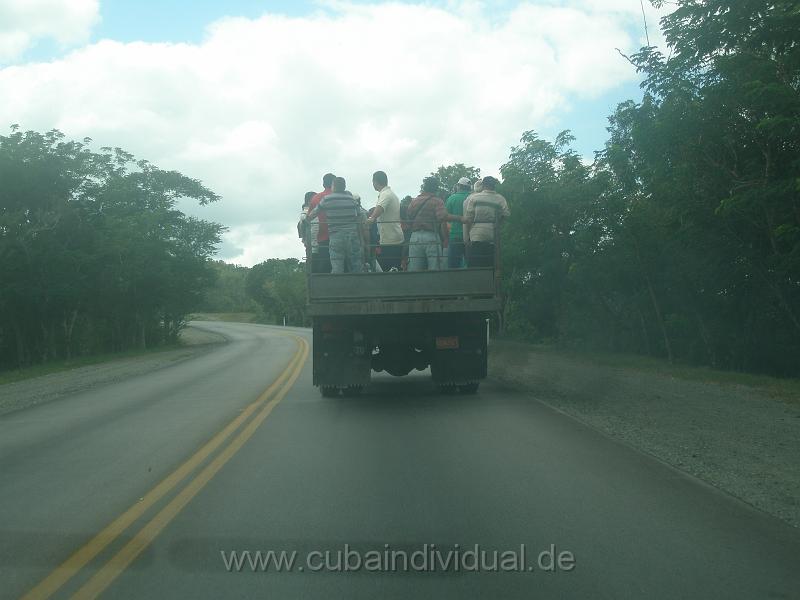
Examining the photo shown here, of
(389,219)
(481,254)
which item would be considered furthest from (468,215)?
(389,219)

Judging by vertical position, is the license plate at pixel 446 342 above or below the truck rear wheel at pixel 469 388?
above

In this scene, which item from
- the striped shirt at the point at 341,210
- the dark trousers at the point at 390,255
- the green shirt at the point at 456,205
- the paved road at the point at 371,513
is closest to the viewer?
the paved road at the point at 371,513

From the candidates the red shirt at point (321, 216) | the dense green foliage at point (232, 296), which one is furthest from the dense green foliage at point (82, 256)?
the dense green foliage at point (232, 296)

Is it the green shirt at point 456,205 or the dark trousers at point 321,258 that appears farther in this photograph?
the green shirt at point 456,205

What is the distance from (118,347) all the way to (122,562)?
44285 mm

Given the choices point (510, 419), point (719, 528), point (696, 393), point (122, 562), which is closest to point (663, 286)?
point (696, 393)

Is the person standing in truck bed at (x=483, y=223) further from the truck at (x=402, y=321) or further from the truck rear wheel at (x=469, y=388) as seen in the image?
the truck rear wheel at (x=469, y=388)

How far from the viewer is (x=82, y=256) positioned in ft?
124

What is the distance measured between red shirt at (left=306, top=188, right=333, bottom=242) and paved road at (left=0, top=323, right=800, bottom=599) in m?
3.06

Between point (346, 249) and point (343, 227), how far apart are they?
0.33 metres

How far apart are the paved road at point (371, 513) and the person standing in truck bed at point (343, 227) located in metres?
2.53

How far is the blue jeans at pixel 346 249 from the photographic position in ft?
42.0

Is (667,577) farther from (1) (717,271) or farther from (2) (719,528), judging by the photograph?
(1) (717,271)

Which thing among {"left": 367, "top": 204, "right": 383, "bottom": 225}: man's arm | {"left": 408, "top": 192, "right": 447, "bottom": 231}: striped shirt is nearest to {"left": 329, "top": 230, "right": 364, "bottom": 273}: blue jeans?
{"left": 367, "top": 204, "right": 383, "bottom": 225}: man's arm
